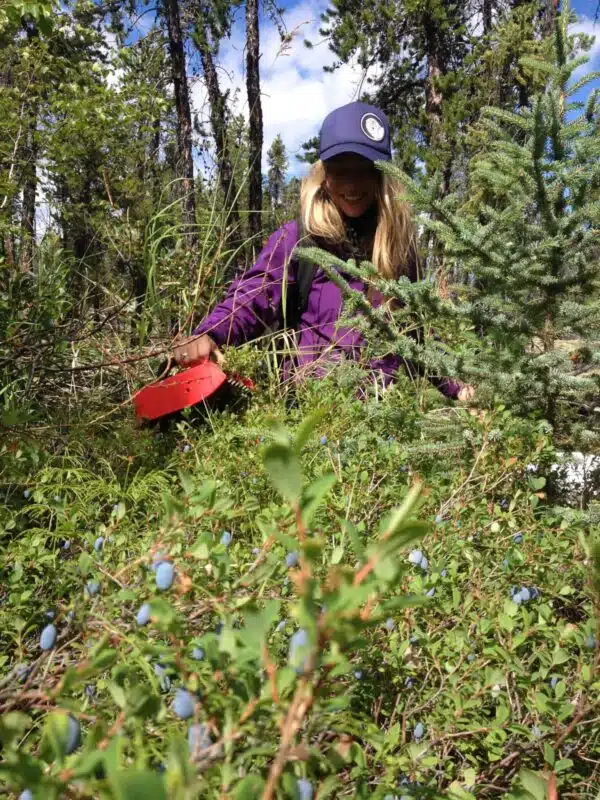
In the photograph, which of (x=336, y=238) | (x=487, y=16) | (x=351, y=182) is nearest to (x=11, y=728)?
(x=336, y=238)

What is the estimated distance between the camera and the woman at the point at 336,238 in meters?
2.71

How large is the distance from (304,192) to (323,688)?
2.90 metres

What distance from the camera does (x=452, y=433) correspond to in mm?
1773

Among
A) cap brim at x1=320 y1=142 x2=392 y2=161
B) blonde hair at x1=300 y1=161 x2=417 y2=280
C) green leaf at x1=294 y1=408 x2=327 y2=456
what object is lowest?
green leaf at x1=294 y1=408 x2=327 y2=456

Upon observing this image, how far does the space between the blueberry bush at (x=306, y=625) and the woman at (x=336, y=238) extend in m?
0.81

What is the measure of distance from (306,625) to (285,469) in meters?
0.09

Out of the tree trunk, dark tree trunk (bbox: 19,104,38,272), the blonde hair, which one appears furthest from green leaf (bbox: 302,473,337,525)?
the tree trunk

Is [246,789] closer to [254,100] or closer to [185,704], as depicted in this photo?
[185,704]

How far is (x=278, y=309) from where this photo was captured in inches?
118

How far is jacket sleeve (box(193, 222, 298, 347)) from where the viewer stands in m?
2.65

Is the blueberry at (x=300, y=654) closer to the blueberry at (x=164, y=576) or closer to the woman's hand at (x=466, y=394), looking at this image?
the blueberry at (x=164, y=576)

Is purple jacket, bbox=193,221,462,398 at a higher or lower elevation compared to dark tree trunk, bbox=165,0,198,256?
lower

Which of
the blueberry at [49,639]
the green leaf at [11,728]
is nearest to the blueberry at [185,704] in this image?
the green leaf at [11,728]

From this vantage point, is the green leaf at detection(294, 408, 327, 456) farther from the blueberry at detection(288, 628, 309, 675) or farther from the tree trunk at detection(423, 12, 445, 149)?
the tree trunk at detection(423, 12, 445, 149)
